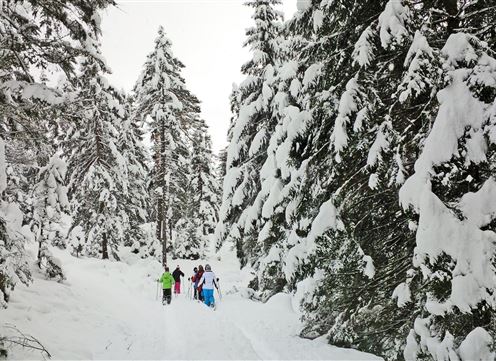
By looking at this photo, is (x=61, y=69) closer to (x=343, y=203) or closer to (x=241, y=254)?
(x=343, y=203)

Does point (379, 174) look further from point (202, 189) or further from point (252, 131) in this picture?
point (202, 189)

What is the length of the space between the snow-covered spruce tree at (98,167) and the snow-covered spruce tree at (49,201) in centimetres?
637

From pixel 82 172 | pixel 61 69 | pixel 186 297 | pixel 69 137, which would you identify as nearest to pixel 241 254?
pixel 186 297

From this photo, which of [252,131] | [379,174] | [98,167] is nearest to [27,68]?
[379,174]

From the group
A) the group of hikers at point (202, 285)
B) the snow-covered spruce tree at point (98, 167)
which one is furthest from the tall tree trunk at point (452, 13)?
the snow-covered spruce tree at point (98, 167)

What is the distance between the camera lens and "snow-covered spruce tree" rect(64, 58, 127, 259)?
74.9 ft

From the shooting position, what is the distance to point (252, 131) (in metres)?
16.9

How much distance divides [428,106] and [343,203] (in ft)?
7.11

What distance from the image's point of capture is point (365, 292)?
7.12 m

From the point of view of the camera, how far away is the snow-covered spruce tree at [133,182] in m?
26.6

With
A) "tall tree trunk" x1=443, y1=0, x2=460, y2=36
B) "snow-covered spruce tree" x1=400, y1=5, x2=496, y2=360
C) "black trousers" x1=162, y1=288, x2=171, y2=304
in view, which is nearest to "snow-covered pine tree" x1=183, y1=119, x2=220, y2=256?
"black trousers" x1=162, y1=288, x2=171, y2=304

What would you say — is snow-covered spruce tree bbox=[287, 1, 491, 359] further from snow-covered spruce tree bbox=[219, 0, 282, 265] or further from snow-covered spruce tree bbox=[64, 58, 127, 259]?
snow-covered spruce tree bbox=[64, 58, 127, 259]

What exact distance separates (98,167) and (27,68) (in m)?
16.2

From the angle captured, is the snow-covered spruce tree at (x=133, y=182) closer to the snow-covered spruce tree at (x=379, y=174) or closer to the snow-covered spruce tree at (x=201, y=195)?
the snow-covered spruce tree at (x=201, y=195)
